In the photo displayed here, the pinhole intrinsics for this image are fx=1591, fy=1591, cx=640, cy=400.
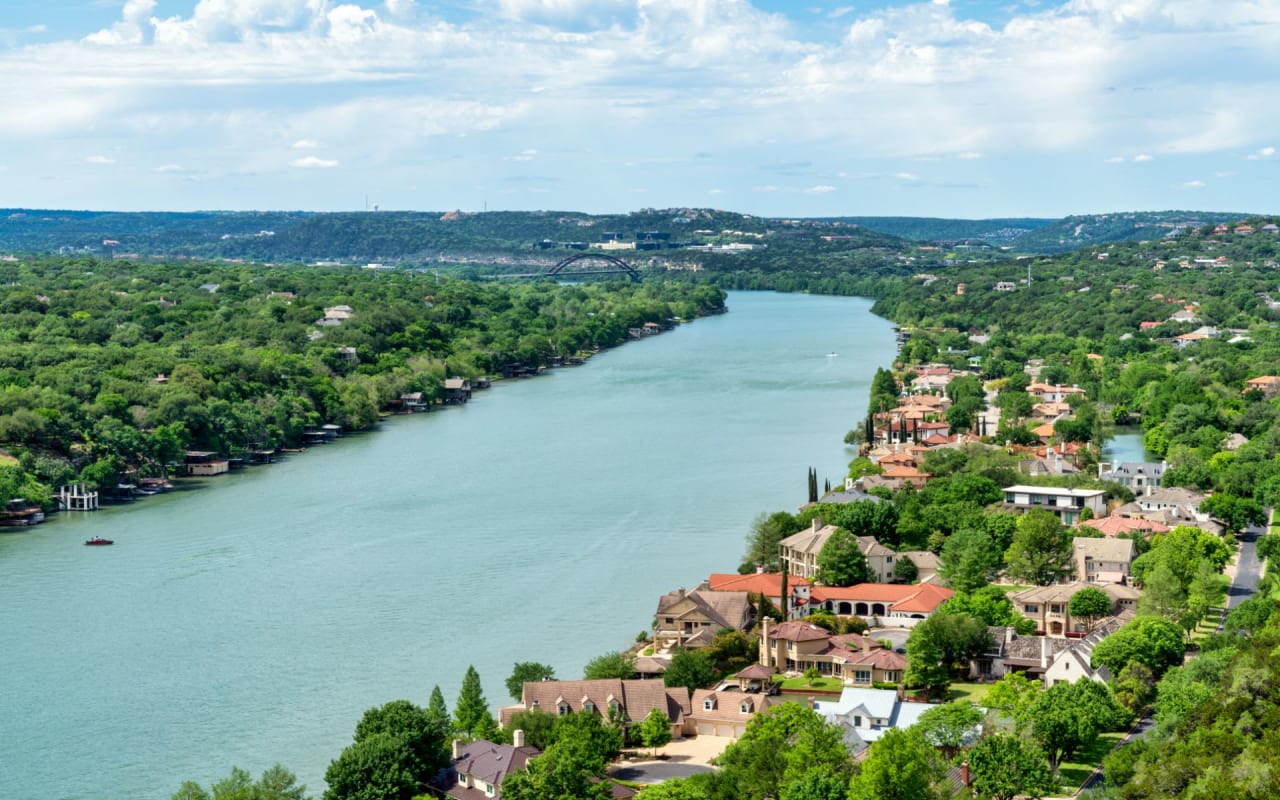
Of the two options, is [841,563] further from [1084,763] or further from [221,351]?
[221,351]

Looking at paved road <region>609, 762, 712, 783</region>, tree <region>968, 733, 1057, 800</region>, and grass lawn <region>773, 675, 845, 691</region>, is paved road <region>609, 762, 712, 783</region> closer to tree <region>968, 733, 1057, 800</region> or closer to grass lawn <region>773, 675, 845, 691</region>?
tree <region>968, 733, 1057, 800</region>

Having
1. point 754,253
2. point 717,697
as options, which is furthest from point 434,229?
point 717,697

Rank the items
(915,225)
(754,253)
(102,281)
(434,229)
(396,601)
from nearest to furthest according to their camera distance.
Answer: (396,601), (102,281), (754,253), (434,229), (915,225)

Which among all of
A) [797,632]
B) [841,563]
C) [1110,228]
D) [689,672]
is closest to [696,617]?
[797,632]

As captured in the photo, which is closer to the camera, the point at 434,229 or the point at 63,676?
the point at 63,676

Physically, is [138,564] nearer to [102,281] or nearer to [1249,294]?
[102,281]

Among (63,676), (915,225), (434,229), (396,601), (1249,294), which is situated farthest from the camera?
(915,225)

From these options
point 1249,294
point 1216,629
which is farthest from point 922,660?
point 1249,294
